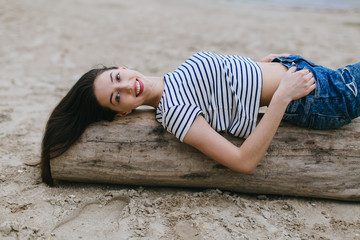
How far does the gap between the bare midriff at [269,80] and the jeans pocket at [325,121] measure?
13.7 inches

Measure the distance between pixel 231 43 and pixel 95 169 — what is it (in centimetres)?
536

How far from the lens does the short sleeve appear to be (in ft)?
8.20

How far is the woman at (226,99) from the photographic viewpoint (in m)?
2.54

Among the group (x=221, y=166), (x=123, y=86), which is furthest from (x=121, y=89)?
(x=221, y=166)

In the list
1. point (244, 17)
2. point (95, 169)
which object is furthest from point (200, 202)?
point (244, 17)

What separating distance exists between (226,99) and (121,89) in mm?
784

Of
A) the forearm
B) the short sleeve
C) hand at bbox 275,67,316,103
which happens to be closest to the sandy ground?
the forearm

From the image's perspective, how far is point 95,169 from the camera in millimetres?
2869

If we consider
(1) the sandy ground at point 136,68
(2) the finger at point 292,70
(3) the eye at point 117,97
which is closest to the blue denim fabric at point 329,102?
(2) the finger at point 292,70

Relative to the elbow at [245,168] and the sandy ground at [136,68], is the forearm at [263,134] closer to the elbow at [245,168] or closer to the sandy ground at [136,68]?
the elbow at [245,168]

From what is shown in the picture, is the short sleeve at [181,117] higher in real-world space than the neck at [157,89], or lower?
lower

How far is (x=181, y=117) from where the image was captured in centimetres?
251

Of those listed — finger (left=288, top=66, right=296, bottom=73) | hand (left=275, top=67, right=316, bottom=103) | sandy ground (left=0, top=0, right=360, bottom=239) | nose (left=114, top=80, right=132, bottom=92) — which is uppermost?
finger (left=288, top=66, right=296, bottom=73)

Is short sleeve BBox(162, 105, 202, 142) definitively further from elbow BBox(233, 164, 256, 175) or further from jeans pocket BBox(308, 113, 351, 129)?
jeans pocket BBox(308, 113, 351, 129)
